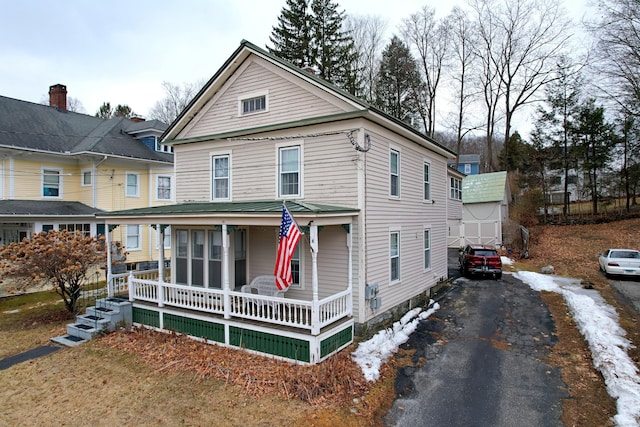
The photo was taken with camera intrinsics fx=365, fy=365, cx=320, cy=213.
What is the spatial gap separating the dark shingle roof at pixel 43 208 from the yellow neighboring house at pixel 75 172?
4cm

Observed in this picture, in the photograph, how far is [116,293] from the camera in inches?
543

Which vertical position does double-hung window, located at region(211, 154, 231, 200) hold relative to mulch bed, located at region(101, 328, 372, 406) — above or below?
above

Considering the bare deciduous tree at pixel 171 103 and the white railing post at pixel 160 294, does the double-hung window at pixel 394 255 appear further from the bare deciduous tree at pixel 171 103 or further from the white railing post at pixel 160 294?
the bare deciduous tree at pixel 171 103

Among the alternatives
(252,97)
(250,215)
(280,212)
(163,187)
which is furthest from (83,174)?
(280,212)

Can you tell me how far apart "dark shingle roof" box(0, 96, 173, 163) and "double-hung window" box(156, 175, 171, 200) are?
3.95 ft

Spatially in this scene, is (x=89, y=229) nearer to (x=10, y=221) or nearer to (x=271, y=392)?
(x=10, y=221)

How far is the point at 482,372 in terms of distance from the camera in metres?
8.49

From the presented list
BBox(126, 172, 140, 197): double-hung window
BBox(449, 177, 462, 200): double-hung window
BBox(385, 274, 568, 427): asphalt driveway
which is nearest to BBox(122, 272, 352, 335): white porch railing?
BBox(385, 274, 568, 427): asphalt driveway

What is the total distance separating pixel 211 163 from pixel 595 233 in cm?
2952

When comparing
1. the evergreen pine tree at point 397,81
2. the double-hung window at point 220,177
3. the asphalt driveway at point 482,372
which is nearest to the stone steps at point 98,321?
the double-hung window at point 220,177

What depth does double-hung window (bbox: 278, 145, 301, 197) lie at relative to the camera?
1152 centimetres

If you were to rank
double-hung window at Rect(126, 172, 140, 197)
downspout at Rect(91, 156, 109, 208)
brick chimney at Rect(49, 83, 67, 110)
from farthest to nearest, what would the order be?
brick chimney at Rect(49, 83, 67, 110)
double-hung window at Rect(126, 172, 140, 197)
downspout at Rect(91, 156, 109, 208)

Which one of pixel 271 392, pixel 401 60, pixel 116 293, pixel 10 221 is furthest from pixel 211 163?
pixel 401 60

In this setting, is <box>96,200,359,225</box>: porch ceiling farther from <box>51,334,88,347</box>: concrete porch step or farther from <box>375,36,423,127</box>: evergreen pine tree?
<box>375,36,423,127</box>: evergreen pine tree
